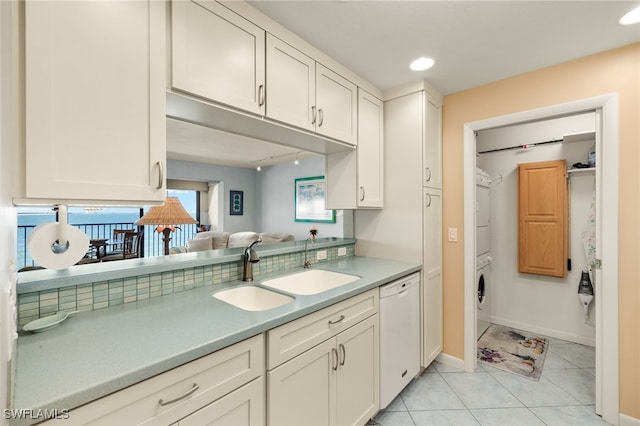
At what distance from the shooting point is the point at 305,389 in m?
1.27

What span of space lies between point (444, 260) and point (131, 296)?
228cm

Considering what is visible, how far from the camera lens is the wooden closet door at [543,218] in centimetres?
278

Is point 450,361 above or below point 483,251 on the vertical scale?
below

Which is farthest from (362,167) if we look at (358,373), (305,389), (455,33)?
(305,389)

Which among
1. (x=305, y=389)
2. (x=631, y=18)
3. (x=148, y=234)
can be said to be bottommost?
(x=305, y=389)

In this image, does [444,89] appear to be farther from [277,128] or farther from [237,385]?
[237,385]

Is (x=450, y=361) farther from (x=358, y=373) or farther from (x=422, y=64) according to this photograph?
(x=422, y=64)

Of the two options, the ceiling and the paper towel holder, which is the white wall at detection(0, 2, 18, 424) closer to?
the paper towel holder

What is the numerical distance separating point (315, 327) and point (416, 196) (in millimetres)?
1390

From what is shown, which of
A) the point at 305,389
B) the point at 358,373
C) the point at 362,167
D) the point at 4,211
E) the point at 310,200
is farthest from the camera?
the point at 310,200

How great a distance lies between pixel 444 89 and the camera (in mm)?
2361

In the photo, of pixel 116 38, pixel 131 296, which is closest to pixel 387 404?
pixel 131 296

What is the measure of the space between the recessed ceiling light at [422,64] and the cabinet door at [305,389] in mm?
1880

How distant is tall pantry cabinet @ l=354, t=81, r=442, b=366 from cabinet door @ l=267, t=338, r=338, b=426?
111 centimetres
